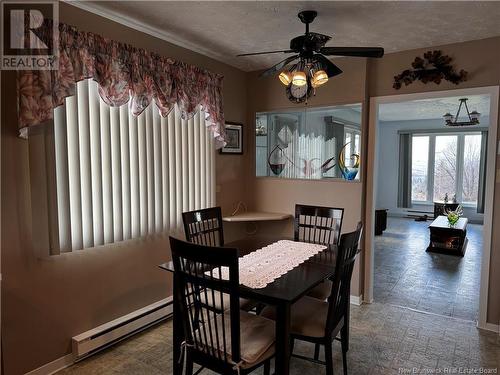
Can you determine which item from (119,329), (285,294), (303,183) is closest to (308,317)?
(285,294)

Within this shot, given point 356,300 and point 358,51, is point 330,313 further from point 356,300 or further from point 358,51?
point 356,300

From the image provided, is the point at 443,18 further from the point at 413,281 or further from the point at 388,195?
the point at 388,195

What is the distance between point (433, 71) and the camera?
3.17 metres

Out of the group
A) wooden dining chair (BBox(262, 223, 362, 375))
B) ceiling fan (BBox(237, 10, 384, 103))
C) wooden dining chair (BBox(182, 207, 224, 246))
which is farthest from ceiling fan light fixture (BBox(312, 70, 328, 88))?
wooden dining chair (BBox(182, 207, 224, 246))

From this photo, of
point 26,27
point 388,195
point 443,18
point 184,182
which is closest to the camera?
point 26,27

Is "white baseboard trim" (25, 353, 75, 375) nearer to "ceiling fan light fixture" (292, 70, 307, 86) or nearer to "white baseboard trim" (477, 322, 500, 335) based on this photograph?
"ceiling fan light fixture" (292, 70, 307, 86)

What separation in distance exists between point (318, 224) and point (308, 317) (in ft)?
3.71

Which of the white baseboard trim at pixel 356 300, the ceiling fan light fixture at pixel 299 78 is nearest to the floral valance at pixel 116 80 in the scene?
the ceiling fan light fixture at pixel 299 78

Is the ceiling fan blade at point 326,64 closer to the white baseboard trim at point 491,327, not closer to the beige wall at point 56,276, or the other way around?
the beige wall at point 56,276

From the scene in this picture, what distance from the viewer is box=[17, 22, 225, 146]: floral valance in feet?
6.93

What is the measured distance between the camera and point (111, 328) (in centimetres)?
265

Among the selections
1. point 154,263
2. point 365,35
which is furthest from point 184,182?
point 365,35

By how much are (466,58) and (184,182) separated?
9.55 ft

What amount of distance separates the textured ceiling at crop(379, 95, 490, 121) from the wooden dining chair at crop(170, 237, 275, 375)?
15.4ft
